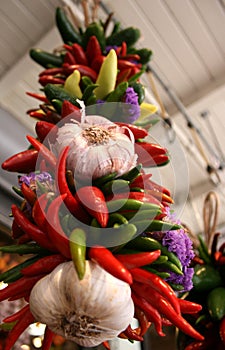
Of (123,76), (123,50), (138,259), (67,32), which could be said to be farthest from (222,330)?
(67,32)

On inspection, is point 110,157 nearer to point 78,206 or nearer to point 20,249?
point 78,206

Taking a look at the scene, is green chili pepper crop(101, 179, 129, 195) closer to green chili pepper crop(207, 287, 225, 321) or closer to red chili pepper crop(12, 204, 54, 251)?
red chili pepper crop(12, 204, 54, 251)

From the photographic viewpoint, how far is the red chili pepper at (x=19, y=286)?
2.06 ft

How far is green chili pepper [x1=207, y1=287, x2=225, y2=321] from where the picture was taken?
3.07 feet

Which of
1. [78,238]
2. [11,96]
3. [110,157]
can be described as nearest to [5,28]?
Result: [11,96]

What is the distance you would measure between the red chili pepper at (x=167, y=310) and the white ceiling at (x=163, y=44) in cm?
102

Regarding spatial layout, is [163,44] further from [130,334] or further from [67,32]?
[130,334]

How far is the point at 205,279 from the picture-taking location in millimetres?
1031

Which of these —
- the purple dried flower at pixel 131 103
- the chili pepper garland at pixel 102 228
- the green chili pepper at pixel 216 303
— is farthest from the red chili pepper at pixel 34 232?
the green chili pepper at pixel 216 303

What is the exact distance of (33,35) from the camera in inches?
80.3

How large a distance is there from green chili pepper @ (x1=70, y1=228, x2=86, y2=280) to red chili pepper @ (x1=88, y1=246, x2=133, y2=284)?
0.02 metres

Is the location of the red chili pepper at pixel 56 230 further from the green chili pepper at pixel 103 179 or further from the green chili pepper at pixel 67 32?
the green chili pepper at pixel 67 32

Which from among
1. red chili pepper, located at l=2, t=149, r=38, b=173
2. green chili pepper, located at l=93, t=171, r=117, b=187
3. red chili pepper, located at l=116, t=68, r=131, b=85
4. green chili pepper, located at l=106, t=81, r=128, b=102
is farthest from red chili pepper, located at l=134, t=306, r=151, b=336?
red chili pepper, located at l=116, t=68, r=131, b=85

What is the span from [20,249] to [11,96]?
1.91 m
